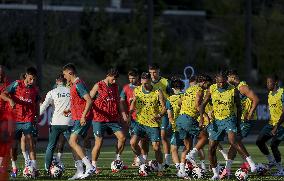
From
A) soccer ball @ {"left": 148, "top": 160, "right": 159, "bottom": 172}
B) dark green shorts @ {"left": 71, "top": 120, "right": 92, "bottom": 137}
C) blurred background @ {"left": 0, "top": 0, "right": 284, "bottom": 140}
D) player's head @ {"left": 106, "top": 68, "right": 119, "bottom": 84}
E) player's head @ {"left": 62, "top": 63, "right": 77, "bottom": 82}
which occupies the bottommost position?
soccer ball @ {"left": 148, "top": 160, "right": 159, "bottom": 172}

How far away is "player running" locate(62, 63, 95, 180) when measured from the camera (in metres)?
21.8

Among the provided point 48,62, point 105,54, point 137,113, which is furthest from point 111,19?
point 137,113

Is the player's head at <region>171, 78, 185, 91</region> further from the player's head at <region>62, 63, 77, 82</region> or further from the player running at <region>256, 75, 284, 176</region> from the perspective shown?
the player's head at <region>62, 63, 77, 82</region>

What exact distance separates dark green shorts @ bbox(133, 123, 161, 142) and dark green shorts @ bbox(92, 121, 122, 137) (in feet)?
2.18

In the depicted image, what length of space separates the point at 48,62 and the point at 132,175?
31367 millimetres

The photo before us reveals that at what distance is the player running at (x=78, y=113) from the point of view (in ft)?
71.6

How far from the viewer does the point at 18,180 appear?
863 inches

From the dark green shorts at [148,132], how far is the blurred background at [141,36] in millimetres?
19542

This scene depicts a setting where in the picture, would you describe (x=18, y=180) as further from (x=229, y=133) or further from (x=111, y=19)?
(x=111, y=19)

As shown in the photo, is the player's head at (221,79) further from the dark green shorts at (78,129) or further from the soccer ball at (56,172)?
the soccer ball at (56,172)

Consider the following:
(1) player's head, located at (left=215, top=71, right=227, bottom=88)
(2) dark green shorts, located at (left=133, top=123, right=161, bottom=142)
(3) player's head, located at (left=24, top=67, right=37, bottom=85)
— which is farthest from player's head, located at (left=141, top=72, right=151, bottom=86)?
(3) player's head, located at (left=24, top=67, right=37, bottom=85)

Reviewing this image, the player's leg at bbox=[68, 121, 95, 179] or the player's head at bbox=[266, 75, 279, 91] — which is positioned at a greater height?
the player's head at bbox=[266, 75, 279, 91]

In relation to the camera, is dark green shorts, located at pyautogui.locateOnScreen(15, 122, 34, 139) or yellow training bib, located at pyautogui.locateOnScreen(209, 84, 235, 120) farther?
dark green shorts, located at pyautogui.locateOnScreen(15, 122, 34, 139)

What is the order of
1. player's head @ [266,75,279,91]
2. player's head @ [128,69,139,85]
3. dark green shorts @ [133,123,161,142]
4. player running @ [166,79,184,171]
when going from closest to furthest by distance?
player running @ [166,79,184,171] < dark green shorts @ [133,123,161,142] < player's head @ [266,75,279,91] < player's head @ [128,69,139,85]
